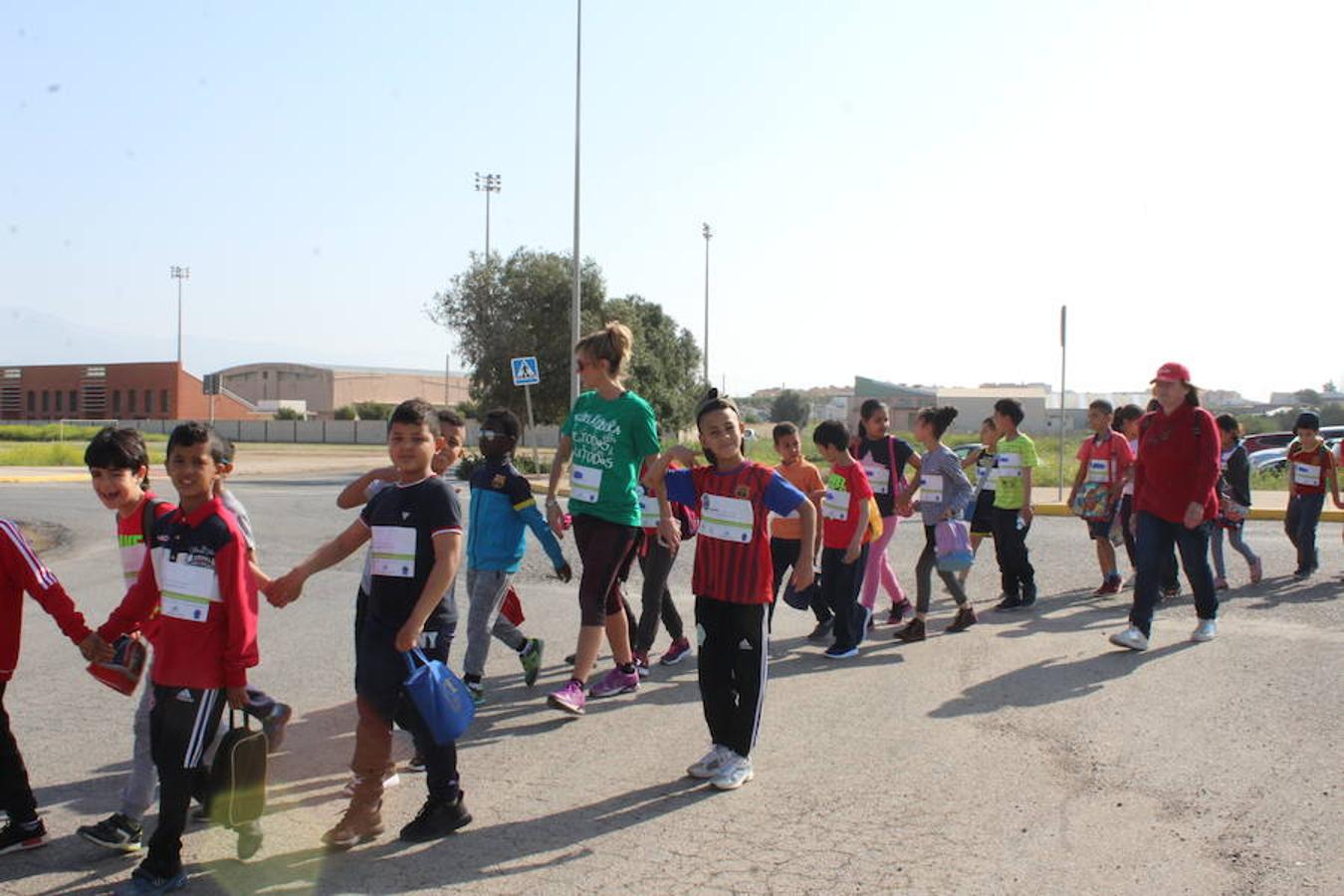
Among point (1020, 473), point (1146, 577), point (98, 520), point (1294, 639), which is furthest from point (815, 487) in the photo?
point (98, 520)

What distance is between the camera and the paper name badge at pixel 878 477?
27.1ft

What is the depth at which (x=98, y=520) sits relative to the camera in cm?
1644

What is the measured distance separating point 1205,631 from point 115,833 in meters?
6.78

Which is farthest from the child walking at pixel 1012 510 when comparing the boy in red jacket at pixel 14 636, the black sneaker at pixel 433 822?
the boy in red jacket at pixel 14 636

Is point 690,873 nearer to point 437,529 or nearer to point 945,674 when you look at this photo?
point 437,529

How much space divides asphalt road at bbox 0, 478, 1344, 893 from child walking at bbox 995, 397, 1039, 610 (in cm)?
94

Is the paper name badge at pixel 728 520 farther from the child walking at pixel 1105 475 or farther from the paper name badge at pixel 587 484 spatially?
the child walking at pixel 1105 475

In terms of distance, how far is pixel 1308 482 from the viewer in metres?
10.7

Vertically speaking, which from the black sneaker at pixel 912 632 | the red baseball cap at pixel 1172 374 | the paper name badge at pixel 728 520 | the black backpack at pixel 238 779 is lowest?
the black sneaker at pixel 912 632

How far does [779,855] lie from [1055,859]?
97cm

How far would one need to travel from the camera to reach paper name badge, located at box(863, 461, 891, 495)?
827cm

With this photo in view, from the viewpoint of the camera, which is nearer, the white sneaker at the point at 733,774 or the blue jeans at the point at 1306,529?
the white sneaker at the point at 733,774

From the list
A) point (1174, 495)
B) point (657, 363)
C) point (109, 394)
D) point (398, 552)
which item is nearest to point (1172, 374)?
point (1174, 495)

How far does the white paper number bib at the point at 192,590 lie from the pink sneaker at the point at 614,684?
283cm
